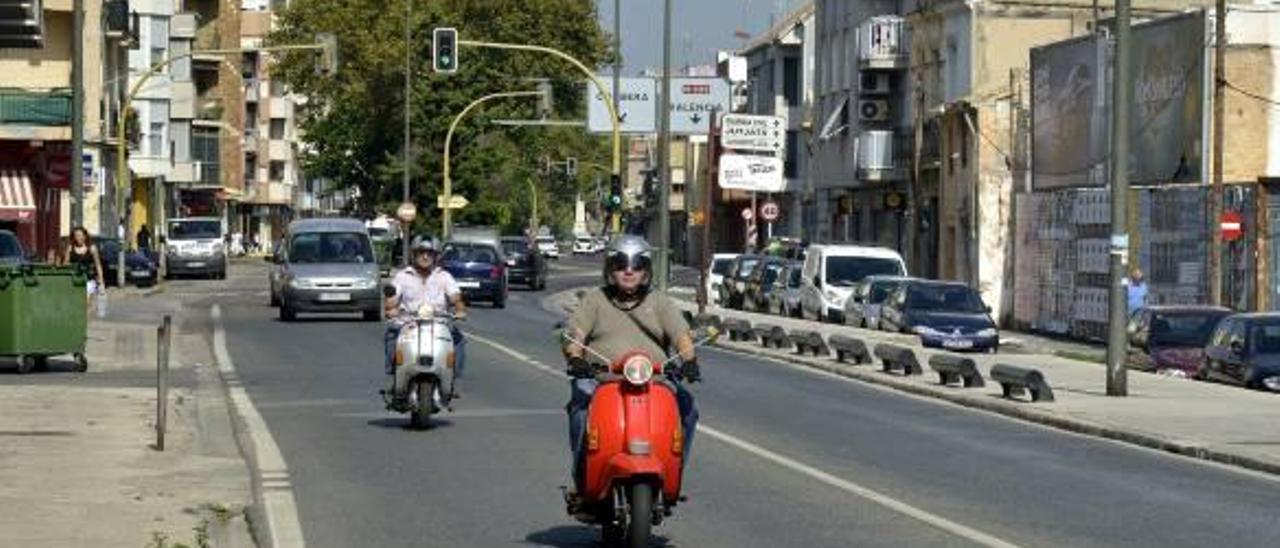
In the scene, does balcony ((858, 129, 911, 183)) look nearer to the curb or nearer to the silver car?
the silver car

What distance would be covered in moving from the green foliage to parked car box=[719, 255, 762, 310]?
25908mm

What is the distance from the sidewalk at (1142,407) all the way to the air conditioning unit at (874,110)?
40316 mm

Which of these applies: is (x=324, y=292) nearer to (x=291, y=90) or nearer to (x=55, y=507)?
(x=55, y=507)

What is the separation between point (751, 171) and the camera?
47.2 metres

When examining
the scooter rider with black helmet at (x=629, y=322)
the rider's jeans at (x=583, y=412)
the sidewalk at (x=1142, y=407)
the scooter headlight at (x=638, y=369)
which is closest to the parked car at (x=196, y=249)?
the sidewalk at (x=1142, y=407)

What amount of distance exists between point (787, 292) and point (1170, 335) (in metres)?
23.4

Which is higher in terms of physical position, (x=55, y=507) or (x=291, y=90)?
(x=291, y=90)

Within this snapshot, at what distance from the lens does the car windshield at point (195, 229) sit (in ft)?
266

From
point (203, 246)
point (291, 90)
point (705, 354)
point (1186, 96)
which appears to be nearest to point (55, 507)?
point (705, 354)

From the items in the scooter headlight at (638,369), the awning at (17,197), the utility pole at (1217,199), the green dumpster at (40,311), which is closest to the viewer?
the scooter headlight at (638,369)

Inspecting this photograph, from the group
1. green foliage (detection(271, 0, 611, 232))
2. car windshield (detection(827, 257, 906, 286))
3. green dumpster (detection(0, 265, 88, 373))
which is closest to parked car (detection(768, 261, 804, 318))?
car windshield (detection(827, 257, 906, 286))

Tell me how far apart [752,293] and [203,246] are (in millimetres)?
22466

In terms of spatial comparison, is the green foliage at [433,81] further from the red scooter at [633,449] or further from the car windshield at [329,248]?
A: the red scooter at [633,449]

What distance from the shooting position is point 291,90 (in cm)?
9981
